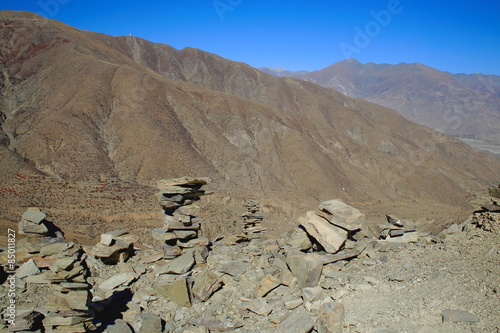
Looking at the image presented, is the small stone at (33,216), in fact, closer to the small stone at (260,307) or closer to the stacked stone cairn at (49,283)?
the stacked stone cairn at (49,283)

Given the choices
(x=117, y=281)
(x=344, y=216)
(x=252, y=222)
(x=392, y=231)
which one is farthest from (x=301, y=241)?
(x=117, y=281)

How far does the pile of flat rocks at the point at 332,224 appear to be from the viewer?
1127 cm

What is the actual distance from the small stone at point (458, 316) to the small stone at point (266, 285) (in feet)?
15.0

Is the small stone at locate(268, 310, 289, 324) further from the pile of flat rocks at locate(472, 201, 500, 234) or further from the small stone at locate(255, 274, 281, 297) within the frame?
the pile of flat rocks at locate(472, 201, 500, 234)

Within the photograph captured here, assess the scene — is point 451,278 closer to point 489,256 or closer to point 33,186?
point 489,256

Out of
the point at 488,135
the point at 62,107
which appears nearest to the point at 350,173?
the point at 62,107

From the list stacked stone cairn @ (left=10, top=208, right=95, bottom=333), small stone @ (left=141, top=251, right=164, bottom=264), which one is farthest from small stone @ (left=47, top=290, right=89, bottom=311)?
small stone @ (left=141, top=251, right=164, bottom=264)

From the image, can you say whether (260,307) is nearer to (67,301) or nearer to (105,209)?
(67,301)

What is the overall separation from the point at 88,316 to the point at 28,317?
1307 millimetres

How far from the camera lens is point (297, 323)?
7.99 m

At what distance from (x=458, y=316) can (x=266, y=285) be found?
16.5ft

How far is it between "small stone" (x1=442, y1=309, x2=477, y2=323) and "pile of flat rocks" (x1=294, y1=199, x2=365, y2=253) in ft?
14.5

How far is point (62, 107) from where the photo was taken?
38938mm

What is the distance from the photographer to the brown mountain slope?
34.7m
